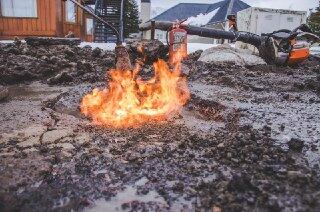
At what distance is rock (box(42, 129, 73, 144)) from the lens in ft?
10.6

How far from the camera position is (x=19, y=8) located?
39.3ft

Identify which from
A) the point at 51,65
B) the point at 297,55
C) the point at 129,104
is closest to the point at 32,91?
the point at 51,65

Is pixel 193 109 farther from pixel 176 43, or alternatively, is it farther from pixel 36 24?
pixel 36 24

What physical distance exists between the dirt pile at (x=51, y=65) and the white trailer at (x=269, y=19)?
6.09 m

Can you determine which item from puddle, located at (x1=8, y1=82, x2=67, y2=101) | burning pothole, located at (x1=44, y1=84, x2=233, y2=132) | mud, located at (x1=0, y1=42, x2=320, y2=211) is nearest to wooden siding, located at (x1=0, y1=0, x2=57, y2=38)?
puddle, located at (x1=8, y1=82, x2=67, y2=101)

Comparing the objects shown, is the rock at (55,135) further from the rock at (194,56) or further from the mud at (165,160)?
the rock at (194,56)

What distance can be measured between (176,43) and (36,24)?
6.66 metres

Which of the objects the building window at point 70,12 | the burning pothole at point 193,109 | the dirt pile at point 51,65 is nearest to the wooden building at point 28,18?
the building window at point 70,12

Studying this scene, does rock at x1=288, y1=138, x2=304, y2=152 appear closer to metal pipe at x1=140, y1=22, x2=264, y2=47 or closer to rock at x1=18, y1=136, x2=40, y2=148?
rock at x1=18, y1=136, x2=40, y2=148

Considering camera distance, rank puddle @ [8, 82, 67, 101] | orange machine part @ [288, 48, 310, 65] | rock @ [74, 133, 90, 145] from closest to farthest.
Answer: rock @ [74, 133, 90, 145] < puddle @ [8, 82, 67, 101] < orange machine part @ [288, 48, 310, 65]

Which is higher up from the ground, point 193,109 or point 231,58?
point 231,58

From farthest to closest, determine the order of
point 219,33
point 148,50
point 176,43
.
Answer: point 219,33, point 148,50, point 176,43

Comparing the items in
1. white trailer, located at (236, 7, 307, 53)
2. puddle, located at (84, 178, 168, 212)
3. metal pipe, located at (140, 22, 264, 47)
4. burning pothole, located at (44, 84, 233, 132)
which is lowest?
puddle, located at (84, 178, 168, 212)

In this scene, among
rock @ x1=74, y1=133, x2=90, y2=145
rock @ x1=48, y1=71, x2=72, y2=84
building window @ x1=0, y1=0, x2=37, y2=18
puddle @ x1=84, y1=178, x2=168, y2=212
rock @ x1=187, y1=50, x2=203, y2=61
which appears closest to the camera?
puddle @ x1=84, y1=178, x2=168, y2=212
